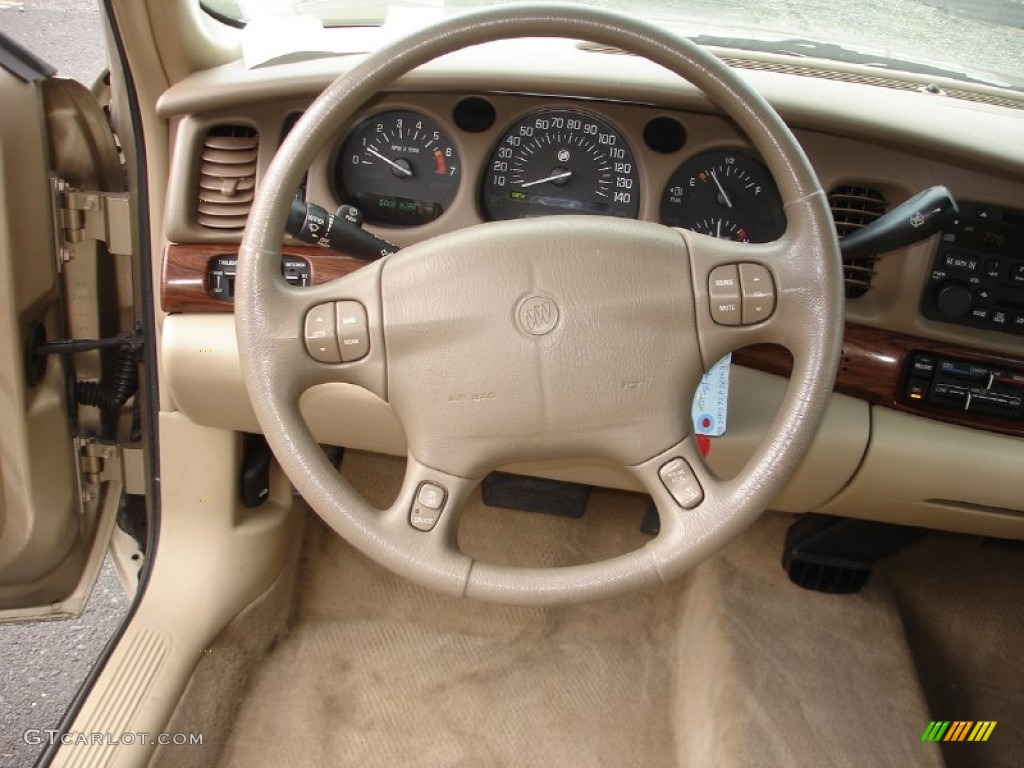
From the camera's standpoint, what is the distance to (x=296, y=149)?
970mm

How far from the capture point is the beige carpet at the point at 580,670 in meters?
1.65

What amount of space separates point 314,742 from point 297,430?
0.91 m

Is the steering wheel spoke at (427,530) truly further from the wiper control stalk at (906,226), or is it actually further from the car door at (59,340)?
the car door at (59,340)

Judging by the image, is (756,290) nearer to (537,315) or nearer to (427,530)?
(537,315)

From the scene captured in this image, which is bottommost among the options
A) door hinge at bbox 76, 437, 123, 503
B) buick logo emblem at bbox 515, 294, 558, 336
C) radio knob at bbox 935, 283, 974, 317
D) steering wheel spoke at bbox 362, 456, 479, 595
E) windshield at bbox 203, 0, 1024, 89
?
door hinge at bbox 76, 437, 123, 503

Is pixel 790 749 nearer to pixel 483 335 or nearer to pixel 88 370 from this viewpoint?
pixel 483 335

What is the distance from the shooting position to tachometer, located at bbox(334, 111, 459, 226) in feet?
4.59

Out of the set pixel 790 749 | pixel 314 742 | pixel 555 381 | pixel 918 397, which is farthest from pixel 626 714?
pixel 555 381

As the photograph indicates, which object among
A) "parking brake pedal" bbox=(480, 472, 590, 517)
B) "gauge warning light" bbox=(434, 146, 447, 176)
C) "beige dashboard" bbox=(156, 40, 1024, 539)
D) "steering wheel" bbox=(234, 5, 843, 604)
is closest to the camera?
"steering wheel" bbox=(234, 5, 843, 604)

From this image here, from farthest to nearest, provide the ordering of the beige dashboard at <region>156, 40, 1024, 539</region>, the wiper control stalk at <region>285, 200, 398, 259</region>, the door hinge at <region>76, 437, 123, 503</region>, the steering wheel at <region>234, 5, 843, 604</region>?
the door hinge at <region>76, 437, 123, 503</region>
the beige dashboard at <region>156, 40, 1024, 539</region>
the wiper control stalk at <region>285, 200, 398, 259</region>
the steering wheel at <region>234, 5, 843, 604</region>

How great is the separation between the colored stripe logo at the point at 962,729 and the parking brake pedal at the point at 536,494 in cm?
74

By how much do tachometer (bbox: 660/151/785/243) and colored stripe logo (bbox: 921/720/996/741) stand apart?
3.12 feet

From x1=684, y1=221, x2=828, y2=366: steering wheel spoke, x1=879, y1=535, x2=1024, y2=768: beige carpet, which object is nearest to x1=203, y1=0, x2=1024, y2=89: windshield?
x1=684, y1=221, x2=828, y2=366: steering wheel spoke

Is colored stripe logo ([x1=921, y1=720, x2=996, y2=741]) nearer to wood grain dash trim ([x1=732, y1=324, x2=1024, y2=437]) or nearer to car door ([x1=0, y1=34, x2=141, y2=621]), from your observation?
wood grain dash trim ([x1=732, y1=324, x2=1024, y2=437])
